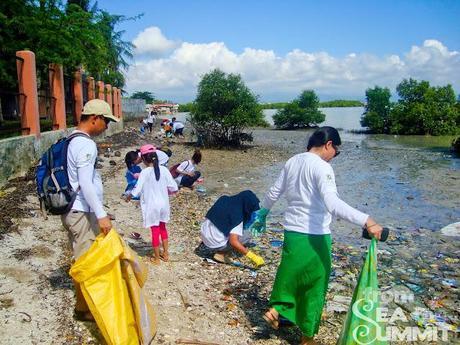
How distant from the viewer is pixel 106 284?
2.78m

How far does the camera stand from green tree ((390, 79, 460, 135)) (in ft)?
113

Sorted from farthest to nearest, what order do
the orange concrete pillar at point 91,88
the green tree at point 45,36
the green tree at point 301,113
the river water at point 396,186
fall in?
the green tree at point 301,113 < the orange concrete pillar at point 91,88 < the green tree at point 45,36 < the river water at point 396,186

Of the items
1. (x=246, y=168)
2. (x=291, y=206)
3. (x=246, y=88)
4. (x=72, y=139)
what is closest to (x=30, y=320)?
(x=72, y=139)

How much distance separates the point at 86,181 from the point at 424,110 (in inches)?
1431

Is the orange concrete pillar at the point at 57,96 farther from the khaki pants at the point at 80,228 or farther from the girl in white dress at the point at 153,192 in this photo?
the khaki pants at the point at 80,228

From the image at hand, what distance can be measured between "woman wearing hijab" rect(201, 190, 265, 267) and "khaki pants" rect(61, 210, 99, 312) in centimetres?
212

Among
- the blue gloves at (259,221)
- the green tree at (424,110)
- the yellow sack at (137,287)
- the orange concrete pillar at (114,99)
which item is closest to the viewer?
the yellow sack at (137,287)

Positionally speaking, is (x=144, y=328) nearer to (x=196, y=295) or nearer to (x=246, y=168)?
(x=196, y=295)

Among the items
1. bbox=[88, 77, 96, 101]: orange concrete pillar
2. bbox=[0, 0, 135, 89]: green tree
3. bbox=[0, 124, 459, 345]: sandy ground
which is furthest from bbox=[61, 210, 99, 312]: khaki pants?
bbox=[88, 77, 96, 101]: orange concrete pillar

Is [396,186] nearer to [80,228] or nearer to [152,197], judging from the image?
[152,197]

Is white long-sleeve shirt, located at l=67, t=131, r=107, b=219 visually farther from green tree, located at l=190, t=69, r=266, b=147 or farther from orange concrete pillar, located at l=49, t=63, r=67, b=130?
green tree, located at l=190, t=69, r=266, b=147

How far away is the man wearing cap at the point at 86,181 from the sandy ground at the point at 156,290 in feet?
1.64

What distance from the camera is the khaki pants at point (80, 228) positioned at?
3059 mm

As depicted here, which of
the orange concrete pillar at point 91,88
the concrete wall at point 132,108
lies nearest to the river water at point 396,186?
the orange concrete pillar at point 91,88
